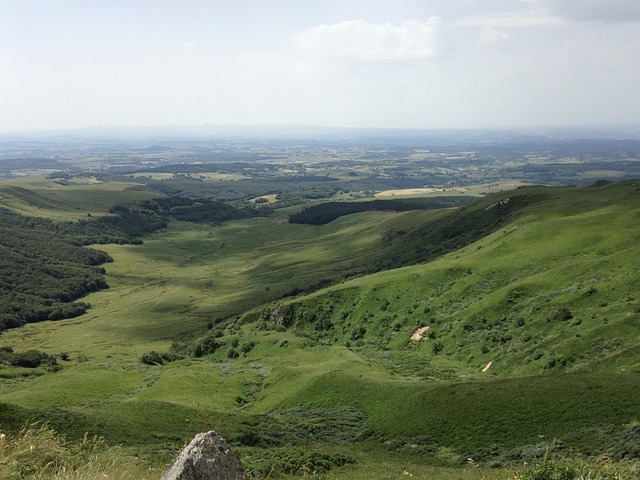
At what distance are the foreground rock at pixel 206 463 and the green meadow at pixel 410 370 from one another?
4.60 m

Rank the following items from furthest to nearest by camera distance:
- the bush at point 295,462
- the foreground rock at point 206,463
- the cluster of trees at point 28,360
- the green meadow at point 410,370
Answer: the cluster of trees at point 28,360
the green meadow at point 410,370
the bush at point 295,462
the foreground rock at point 206,463

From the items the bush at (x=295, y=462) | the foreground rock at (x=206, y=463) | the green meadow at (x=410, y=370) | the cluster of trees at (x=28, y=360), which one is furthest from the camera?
the cluster of trees at (x=28, y=360)

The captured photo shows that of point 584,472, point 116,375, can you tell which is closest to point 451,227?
point 116,375

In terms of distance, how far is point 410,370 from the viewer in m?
72.1

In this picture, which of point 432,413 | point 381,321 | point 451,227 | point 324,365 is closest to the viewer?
point 432,413

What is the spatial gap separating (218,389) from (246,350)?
1112 inches

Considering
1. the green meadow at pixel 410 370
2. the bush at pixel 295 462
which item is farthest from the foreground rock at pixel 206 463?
the bush at pixel 295 462

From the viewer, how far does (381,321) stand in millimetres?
101188

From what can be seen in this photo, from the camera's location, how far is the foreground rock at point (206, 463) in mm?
15758

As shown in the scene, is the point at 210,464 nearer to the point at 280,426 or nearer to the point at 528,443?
the point at 528,443

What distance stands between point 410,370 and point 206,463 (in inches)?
2340

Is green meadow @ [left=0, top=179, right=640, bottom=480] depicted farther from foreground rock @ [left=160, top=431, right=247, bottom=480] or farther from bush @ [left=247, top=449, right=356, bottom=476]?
foreground rock @ [left=160, top=431, right=247, bottom=480]

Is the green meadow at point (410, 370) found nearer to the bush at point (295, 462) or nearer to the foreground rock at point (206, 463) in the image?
the bush at point (295, 462)

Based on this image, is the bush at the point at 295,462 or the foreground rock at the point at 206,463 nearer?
the foreground rock at the point at 206,463
